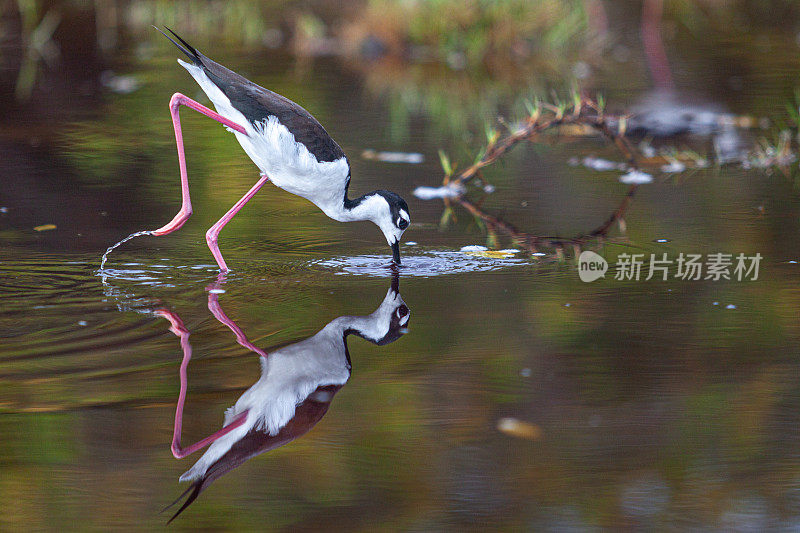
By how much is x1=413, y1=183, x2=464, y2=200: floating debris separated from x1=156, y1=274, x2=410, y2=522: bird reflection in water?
2.03 metres

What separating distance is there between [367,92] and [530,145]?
2.64m

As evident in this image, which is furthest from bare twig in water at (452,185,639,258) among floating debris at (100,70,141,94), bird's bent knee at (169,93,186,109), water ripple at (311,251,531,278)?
floating debris at (100,70,141,94)

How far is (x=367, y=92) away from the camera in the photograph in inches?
417

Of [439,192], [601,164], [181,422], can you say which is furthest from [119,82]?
[181,422]

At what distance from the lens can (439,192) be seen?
6.84 metres

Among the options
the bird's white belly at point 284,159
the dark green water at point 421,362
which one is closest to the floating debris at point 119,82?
the dark green water at point 421,362

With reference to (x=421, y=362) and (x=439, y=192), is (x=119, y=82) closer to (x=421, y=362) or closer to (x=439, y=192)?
(x=439, y=192)

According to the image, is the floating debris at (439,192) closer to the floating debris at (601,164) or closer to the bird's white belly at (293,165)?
the floating debris at (601,164)

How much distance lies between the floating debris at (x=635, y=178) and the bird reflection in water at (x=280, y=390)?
2.71 m

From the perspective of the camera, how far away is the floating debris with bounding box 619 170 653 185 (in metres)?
7.04

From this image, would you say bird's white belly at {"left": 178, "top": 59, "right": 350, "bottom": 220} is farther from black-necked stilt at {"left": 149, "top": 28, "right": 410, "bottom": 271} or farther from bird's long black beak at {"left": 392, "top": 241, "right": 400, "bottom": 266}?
bird's long black beak at {"left": 392, "top": 241, "right": 400, "bottom": 266}

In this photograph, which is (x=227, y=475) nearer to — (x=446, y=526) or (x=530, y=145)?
(x=446, y=526)

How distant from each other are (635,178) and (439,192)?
124 centimetres

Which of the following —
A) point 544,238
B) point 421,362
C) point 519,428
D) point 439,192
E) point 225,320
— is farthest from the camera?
point 439,192
